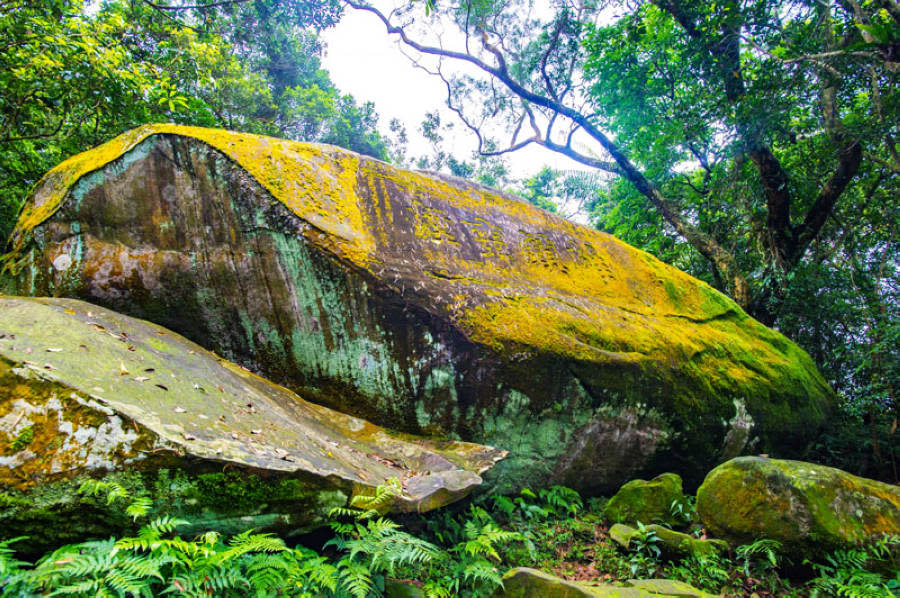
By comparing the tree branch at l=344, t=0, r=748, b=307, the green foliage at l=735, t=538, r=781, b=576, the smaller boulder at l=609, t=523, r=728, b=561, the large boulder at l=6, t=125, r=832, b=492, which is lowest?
the smaller boulder at l=609, t=523, r=728, b=561

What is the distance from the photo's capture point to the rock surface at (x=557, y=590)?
2.97m

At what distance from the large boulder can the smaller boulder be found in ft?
3.46

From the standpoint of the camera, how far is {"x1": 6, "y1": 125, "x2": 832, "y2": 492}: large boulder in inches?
176

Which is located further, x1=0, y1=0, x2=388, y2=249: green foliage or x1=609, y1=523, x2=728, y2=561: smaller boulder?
x1=0, y1=0, x2=388, y2=249: green foliage

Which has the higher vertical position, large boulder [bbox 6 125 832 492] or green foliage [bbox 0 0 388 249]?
green foliage [bbox 0 0 388 249]

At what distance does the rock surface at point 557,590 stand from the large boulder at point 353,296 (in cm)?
179

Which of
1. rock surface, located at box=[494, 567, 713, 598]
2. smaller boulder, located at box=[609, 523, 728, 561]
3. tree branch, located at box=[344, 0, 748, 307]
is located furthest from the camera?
tree branch, located at box=[344, 0, 748, 307]

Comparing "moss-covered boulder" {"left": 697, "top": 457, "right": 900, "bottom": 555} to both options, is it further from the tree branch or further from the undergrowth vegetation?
the tree branch

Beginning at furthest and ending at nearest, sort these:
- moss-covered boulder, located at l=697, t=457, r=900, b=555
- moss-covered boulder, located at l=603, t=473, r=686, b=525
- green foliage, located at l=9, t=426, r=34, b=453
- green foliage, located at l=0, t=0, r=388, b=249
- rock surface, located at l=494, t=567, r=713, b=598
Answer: green foliage, located at l=0, t=0, r=388, b=249 → moss-covered boulder, located at l=603, t=473, r=686, b=525 → moss-covered boulder, located at l=697, t=457, r=900, b=555 → rock surface, located at l=494, t=567, r=713, b=598 → green foliage, located at l=9, t=426, r=34, b=453

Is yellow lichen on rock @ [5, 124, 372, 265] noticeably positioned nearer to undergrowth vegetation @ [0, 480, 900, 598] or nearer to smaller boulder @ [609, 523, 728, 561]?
undergrowth vegetation @ [0, 480, 900, 598]

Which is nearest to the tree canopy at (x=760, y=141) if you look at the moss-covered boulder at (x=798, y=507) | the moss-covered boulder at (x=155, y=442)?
the moss-covered boulder at (x=798, y=507)

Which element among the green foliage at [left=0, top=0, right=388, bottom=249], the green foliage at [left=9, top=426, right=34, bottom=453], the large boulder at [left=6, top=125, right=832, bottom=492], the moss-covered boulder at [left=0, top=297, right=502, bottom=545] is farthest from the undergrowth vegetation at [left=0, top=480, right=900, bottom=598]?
the green foliage at [left=0, top=0, right=388, bottom=249]

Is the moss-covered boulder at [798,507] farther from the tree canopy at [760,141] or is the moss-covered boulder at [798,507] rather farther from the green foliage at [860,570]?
the tree canopy at [760,141]

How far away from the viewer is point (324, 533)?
3328mm
